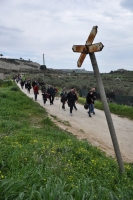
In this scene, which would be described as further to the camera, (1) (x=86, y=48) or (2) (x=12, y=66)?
(2) (x=12, y=66)

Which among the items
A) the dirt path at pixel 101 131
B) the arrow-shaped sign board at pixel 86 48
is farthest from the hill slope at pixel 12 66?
the arrow-shaped sign board at pixel 86 48

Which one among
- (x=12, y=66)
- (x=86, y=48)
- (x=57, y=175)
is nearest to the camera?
(x=57, y=175)

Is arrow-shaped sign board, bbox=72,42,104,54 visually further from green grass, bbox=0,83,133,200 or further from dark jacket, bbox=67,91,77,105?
dark jacket, bbox=67,91,77,105

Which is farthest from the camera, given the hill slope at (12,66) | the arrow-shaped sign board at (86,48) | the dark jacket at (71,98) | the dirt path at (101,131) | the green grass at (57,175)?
the hill slope at (12,66)

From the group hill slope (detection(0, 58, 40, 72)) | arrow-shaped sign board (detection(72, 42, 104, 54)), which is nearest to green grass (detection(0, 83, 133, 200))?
arrow-shaped sign board (detection(72, 42, 104, 54))

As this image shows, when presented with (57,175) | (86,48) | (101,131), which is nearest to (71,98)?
(101,131)

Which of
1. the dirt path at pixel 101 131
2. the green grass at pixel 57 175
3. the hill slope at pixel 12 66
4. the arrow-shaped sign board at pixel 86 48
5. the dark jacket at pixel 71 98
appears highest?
the hill slope at pixel 12 66

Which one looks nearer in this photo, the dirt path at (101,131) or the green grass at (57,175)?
the green grass at (57,175)

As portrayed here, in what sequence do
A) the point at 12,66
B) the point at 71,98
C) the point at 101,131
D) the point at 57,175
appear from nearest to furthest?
1. the point at 57,175
2. the point at 101,131
3. the point at 71,98
4. the point at 12,66

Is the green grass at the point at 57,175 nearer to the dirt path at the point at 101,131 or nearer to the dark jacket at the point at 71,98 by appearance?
the dirt path at the point at 101,131

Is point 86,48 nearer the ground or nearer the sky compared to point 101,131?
nearer the sky

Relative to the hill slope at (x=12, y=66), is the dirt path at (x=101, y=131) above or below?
below

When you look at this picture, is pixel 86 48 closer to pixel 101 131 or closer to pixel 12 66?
pixel 101 131

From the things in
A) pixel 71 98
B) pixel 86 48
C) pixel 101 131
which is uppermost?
pixel 86 48
